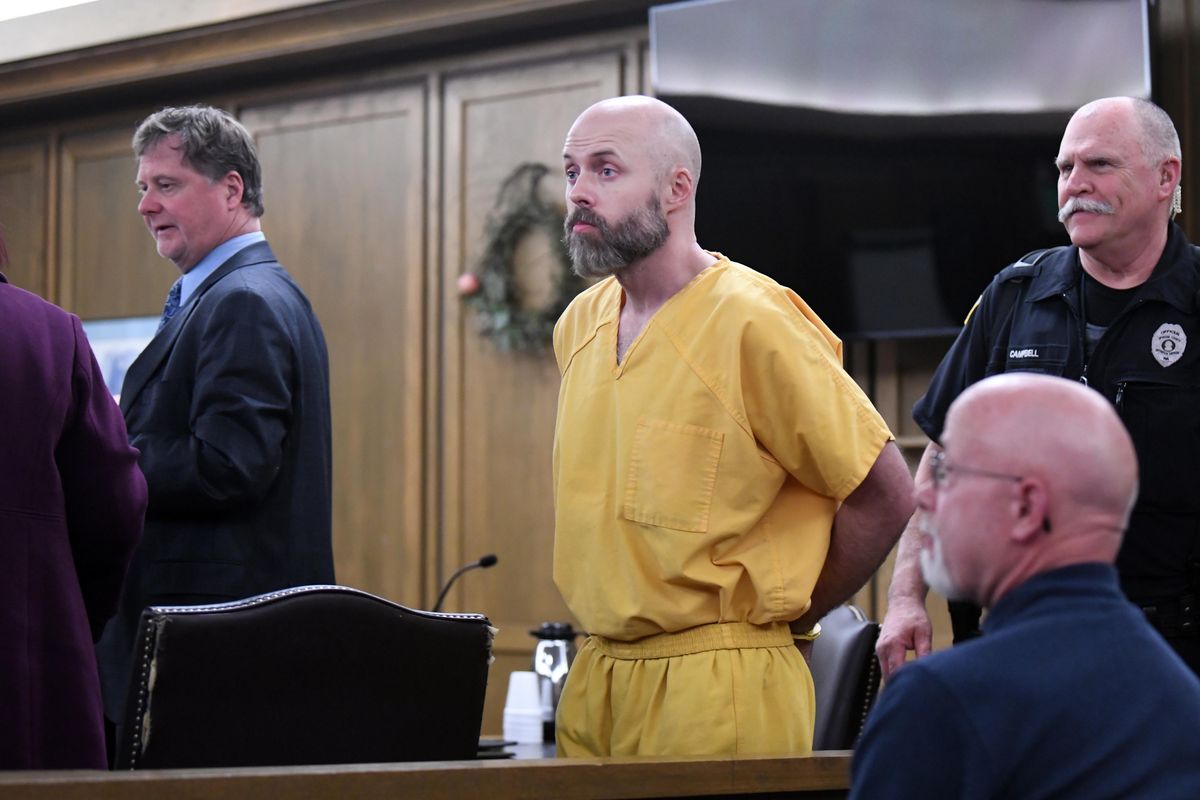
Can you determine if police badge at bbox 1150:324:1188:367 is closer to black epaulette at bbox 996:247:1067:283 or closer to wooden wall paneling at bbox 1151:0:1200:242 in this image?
black epaulette at bbox 996:247:1067:283

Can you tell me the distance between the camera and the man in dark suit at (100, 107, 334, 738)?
2.53 m

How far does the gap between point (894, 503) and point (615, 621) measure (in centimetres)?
41

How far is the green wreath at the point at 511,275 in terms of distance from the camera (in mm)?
5602

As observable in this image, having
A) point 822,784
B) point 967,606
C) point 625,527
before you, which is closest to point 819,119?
point 967,606

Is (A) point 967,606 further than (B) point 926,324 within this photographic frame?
No

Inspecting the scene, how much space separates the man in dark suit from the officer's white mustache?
1.25 metres

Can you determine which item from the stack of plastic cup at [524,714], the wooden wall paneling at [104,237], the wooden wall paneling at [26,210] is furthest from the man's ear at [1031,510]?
the wooden wall paneling at [26,210]

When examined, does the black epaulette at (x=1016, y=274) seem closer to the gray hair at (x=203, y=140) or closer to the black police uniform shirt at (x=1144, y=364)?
the black police uniform shirt at (x=1144, y=364)

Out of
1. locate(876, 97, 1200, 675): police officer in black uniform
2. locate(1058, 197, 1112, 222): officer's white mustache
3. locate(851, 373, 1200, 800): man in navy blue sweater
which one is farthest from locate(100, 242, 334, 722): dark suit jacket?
locate(851, 373, 1200, 800): man in navy blue sweater

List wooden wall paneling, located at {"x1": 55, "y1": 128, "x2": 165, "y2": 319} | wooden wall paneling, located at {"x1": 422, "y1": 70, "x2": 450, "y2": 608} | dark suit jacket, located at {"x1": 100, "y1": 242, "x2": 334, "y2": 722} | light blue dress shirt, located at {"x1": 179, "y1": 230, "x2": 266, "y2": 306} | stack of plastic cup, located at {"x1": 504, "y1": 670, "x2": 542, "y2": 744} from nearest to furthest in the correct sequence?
1. dark suit jacket, located at {"x1": 100, "y1": 242, "x2": 334, "y2": 722}
2. light blue dress shirt, located at {"x1": 179, "y1": 230, "x2": 266, "y2": 306}
3. stack of plastic cup, located at {"x1": 504, "y1": 670, "x2": 542, "y2": 744}
4. wooden wall paneling, located at {"x1": 422, "y1": 70, "x2": 450, "y2": 608}
5. wooden wall paneling, located at {"x1": 55, "y1": 128, "x2": 165, "y2": 319}

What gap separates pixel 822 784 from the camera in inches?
69.3

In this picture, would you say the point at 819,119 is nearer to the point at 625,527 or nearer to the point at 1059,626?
the point at 625,527

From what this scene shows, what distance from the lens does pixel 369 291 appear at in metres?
6.09

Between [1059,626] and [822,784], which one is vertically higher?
[1059,626]
